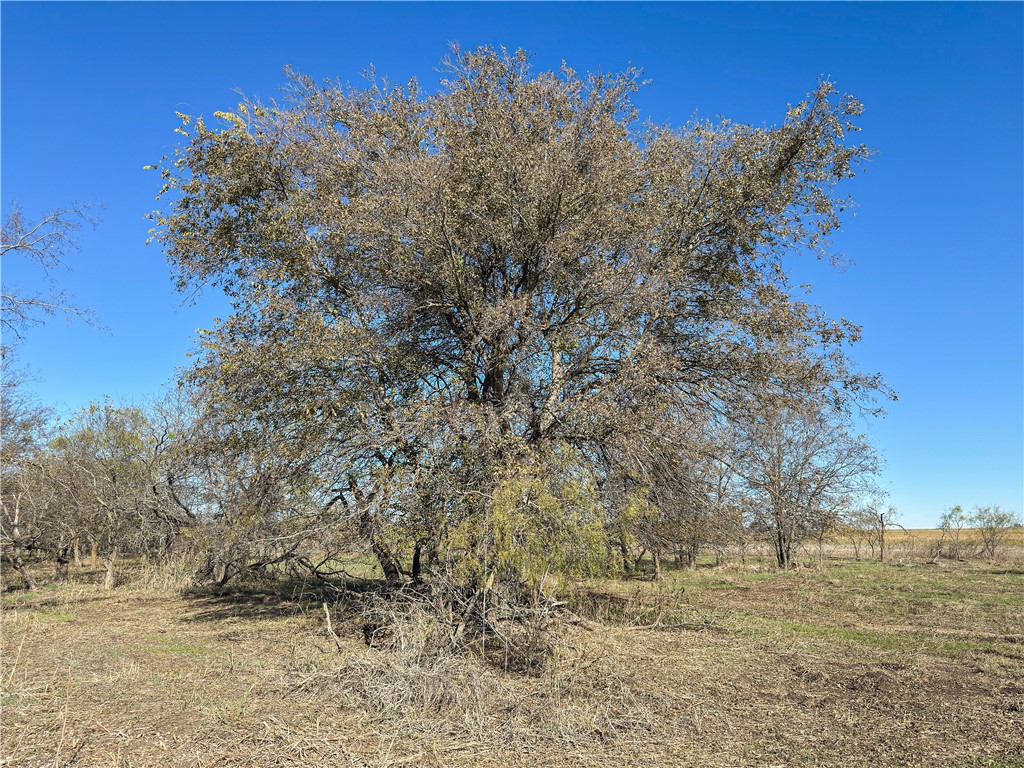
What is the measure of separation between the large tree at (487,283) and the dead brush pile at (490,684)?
1222 millimetres

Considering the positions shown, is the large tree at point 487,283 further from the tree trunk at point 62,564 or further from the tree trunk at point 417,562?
the tree trunk at point 62,564

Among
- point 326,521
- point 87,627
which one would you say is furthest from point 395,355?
point 87,627

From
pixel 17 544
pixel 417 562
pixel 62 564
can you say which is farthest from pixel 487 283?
pixel 62 564

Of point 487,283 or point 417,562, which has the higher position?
point 487,283

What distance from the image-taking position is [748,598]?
1672 cm

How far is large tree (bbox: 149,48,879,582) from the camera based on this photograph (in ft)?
33.9

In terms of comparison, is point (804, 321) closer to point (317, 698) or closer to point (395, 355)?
point (395, 355)

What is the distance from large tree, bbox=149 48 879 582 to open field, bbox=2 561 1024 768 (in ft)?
→ 7.62

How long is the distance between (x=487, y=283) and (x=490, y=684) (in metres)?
7.08

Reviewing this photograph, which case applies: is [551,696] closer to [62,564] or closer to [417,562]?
Answer: [417,562]

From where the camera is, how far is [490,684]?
7.65 meters

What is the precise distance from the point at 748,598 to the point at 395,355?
1106cm

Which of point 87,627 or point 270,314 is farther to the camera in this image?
point 87,627

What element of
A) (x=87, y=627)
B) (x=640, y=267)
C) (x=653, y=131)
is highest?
(x=653, y=131)
